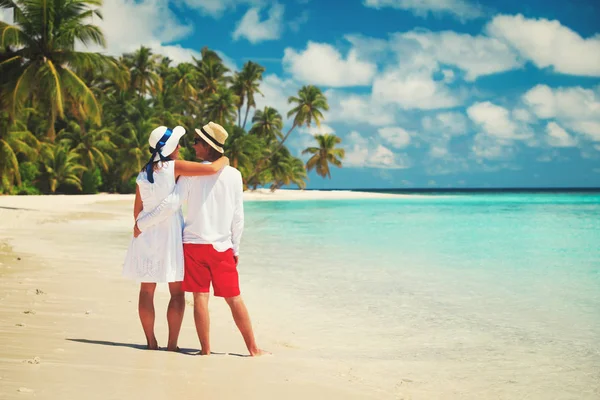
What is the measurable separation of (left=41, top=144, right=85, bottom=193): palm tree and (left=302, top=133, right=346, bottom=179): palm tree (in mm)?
34062

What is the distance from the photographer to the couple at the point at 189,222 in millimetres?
3871

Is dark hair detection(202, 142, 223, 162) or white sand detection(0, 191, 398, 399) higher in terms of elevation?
dark hair detection(202, 142, 223, 162)

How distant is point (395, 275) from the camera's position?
30.9 feet

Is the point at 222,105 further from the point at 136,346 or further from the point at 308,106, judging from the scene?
the point at 136,346

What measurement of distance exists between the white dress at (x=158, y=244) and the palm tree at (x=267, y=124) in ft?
191

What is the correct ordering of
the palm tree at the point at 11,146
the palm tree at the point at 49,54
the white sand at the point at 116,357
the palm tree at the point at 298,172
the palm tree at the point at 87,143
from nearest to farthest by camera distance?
the white sand at the point at 116,357 → the palm tree at the point at 49,54 → the palm tree at the point at 11,146 → the palm tree at the point at 87,143 → the palm tree at the point at 298,172

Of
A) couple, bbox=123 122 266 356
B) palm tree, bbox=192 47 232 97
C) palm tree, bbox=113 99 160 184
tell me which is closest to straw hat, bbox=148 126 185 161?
couple, bbox=123 122 266 356

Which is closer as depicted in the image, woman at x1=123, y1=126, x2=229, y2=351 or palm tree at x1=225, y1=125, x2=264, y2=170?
woman at x1=123, y1=126, x2=229, y2=351

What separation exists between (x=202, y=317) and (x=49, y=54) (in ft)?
67.3

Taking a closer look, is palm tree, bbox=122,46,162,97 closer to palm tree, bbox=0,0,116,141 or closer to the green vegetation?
the green vegetation

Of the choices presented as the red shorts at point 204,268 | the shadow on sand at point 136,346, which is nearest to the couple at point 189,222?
the red shorts at point 204,268

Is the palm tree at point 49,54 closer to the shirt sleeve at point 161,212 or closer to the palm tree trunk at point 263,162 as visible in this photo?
the shirt sleeve at point 161,212

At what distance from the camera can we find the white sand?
313cm

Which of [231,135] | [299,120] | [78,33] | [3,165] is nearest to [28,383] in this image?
[78,33]
